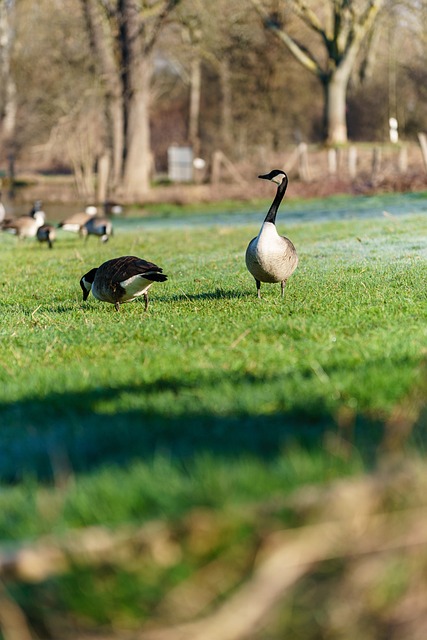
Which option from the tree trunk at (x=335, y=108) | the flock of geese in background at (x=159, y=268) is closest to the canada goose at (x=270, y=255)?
the flock of geese in background at (x=159, y=268)

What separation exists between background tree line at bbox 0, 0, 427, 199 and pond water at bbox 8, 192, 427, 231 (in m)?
6.98

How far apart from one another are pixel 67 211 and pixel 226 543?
131 ft

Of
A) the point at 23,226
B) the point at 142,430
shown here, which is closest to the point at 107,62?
the point at 23,226

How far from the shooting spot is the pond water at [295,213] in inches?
1103

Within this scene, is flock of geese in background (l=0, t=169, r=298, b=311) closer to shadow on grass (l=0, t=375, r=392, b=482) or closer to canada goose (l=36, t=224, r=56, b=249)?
shadow on grass (l=0, t=375, r=392, b=482)

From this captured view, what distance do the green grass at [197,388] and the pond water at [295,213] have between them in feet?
48.0

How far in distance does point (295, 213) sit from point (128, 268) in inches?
810

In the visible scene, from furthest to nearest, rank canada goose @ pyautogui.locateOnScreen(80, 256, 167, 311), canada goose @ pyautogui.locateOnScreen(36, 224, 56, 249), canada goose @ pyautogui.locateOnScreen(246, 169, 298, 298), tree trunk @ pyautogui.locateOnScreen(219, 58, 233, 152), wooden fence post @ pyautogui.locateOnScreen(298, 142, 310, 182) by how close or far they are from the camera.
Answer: tree trunk @ pyautogui.locateOnScreen(219, 58, 233, 152)
wooden fence post @ pyautogui.locateOnScreen(298, 142, 310, 182)
canada goose @ pyautogui.locateOnScreen(36, 224, 56, 249)
canada goose @ pyautogui.locateOnScreen(246, 169, 298, 298)
canada goose @ pyautogui.locateOnScreen(80, 256, 167, 311)

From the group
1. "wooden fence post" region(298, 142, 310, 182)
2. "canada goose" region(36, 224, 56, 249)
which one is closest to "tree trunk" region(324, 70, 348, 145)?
"wooden fence post" region(298, 142, 310, 182)

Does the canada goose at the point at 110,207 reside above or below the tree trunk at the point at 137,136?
below

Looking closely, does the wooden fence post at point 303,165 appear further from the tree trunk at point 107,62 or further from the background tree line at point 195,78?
the tree trunk at point 107,62

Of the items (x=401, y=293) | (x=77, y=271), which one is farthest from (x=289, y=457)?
(x=77, y=271)

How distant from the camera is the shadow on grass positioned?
188 inches

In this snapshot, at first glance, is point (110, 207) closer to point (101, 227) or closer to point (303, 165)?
point (303, 165)
